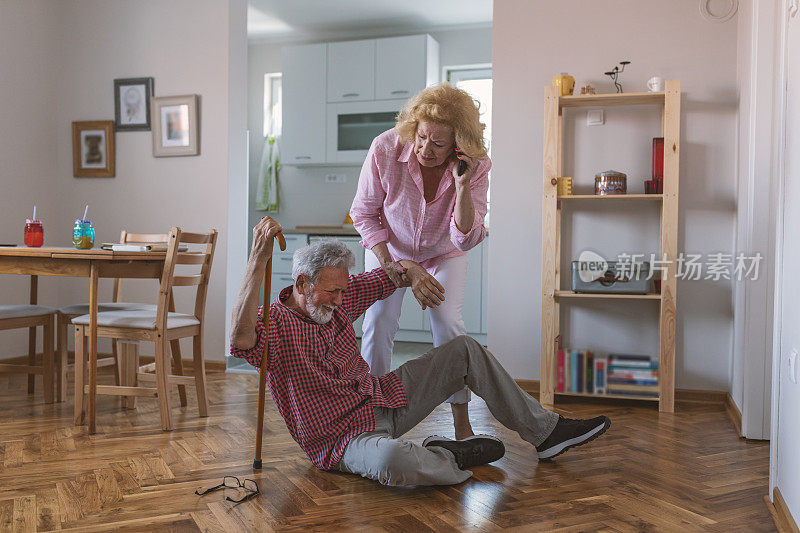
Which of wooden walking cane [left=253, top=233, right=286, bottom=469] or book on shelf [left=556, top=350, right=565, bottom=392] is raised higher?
wooden walking cane [left=253, top=233, right=286, bottom=469]

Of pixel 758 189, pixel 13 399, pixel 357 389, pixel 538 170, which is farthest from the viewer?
pixel 538 170

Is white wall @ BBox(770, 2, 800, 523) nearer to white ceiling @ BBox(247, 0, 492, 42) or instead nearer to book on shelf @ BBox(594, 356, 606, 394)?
book on shelf @ BBox(594, 356, 606, 394)

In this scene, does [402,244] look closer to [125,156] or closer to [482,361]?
[482,361]

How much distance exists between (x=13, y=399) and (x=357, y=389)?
2223 millimetres

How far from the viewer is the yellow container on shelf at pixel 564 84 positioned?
3.62 meters

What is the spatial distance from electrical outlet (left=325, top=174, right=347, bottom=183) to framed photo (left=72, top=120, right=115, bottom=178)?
7.09 ft

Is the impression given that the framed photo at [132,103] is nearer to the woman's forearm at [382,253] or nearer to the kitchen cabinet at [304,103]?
the kitchen cabinet at [304,103]

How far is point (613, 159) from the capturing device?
149 inches

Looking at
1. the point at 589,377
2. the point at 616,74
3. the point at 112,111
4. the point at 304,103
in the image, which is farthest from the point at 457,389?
the point at 304,103

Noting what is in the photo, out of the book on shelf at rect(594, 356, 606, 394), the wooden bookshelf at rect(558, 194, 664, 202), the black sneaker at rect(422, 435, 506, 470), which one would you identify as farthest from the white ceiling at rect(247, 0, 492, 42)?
the black sneaker at rect(422, 435, 506, 470)

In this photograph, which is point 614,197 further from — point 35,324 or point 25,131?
point 25,131

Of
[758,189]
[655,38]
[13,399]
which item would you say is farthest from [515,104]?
[13,399]

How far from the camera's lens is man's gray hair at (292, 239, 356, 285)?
2143mm

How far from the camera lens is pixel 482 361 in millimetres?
2357
